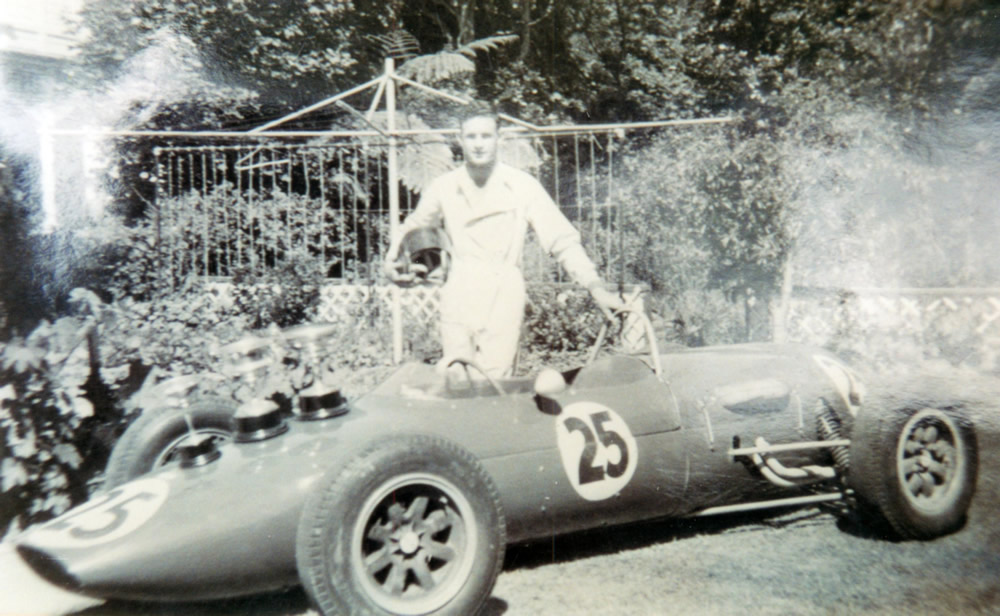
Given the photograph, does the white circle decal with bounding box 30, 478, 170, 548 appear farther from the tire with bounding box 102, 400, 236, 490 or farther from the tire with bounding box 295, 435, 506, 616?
the tire with bounding box 295, 435, 506, 616

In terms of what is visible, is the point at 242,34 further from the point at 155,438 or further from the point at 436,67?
the point at 436,67

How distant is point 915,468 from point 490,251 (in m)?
2.04

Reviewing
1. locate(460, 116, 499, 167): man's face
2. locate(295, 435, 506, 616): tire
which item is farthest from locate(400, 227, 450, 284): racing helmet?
locate(295, 435, 506, 616): tire

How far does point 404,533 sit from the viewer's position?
1.90 metres

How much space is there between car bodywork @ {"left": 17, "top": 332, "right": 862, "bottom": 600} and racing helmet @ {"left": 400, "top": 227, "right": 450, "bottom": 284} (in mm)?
957

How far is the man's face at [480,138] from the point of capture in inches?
121

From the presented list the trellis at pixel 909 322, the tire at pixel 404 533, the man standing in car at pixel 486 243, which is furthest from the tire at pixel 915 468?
the tire at pixel 404 533

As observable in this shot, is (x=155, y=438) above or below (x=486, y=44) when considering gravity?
below

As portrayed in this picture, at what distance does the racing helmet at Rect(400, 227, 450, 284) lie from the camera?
10.8ft

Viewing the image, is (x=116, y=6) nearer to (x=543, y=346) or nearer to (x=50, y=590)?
(x=50, y=590)

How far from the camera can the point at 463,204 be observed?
3252 millimetres

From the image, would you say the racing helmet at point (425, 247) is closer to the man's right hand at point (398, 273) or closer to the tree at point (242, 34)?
the man's right hand at point (398, 273)

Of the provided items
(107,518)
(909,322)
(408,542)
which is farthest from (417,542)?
(909,322)

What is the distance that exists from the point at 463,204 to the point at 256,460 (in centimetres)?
168
